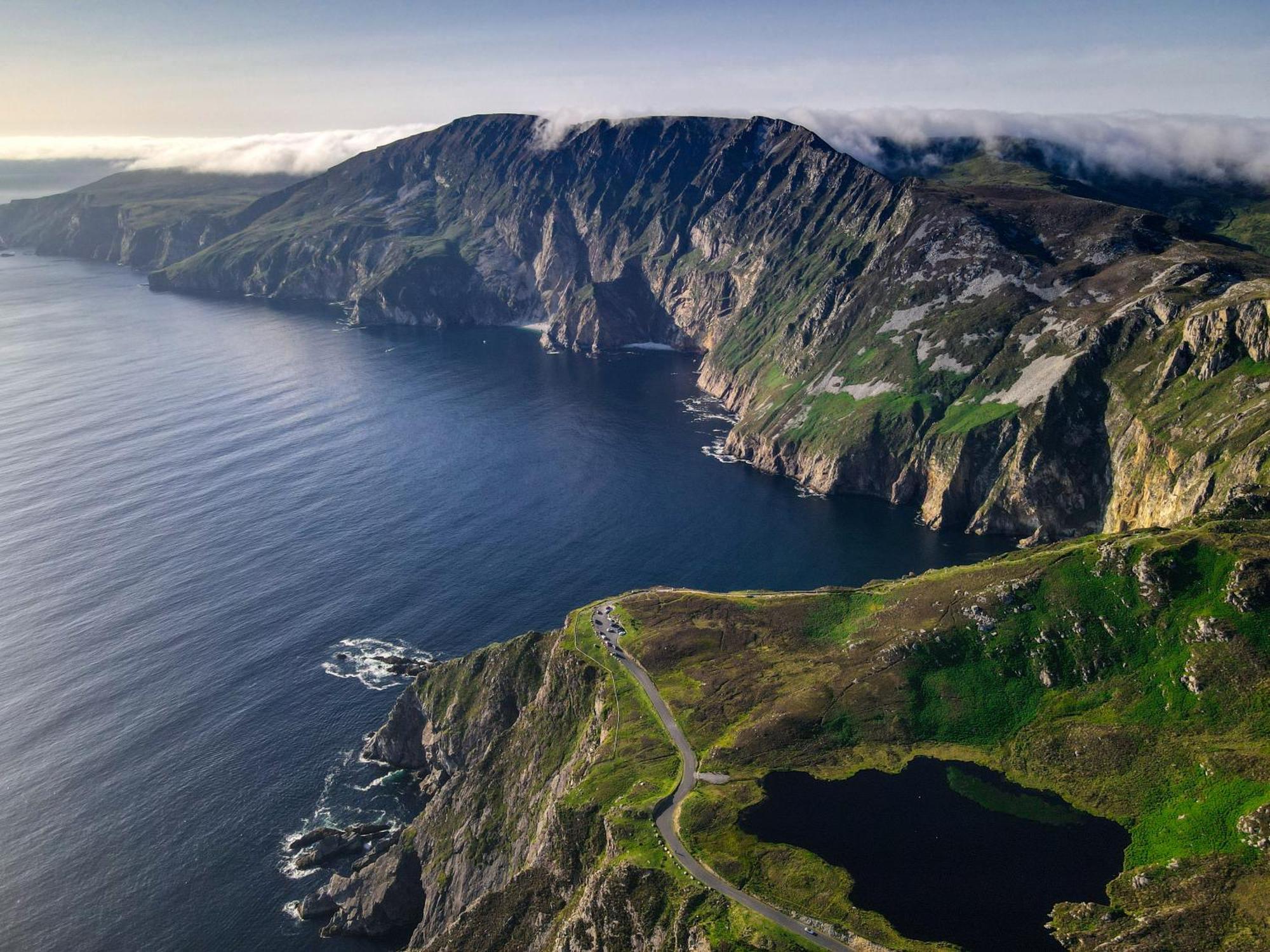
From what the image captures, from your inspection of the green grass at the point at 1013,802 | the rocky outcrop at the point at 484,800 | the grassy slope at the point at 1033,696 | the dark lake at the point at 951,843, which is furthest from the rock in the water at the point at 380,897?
the green grass at the point at 1013,802

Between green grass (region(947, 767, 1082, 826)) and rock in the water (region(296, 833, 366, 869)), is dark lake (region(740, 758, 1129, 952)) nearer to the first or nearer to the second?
green grass (region(947, 767, 1082, 826))

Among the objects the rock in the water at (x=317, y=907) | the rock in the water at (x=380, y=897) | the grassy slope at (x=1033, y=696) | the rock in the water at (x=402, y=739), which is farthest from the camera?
the rock in the water at (x=402, y=739)

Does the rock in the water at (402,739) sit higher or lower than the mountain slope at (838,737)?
lower

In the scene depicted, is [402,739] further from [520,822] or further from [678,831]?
[678,831]

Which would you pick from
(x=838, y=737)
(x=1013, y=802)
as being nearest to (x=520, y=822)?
(x=838, y=737)

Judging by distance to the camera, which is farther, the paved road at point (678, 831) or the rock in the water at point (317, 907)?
the rock in the water at point (317, 907)

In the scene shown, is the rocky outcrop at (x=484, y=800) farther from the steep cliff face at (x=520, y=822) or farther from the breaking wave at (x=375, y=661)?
the breaking wave at (x=375, y=661)

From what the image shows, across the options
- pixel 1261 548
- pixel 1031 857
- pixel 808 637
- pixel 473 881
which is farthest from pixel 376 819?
pixel 1261 548
